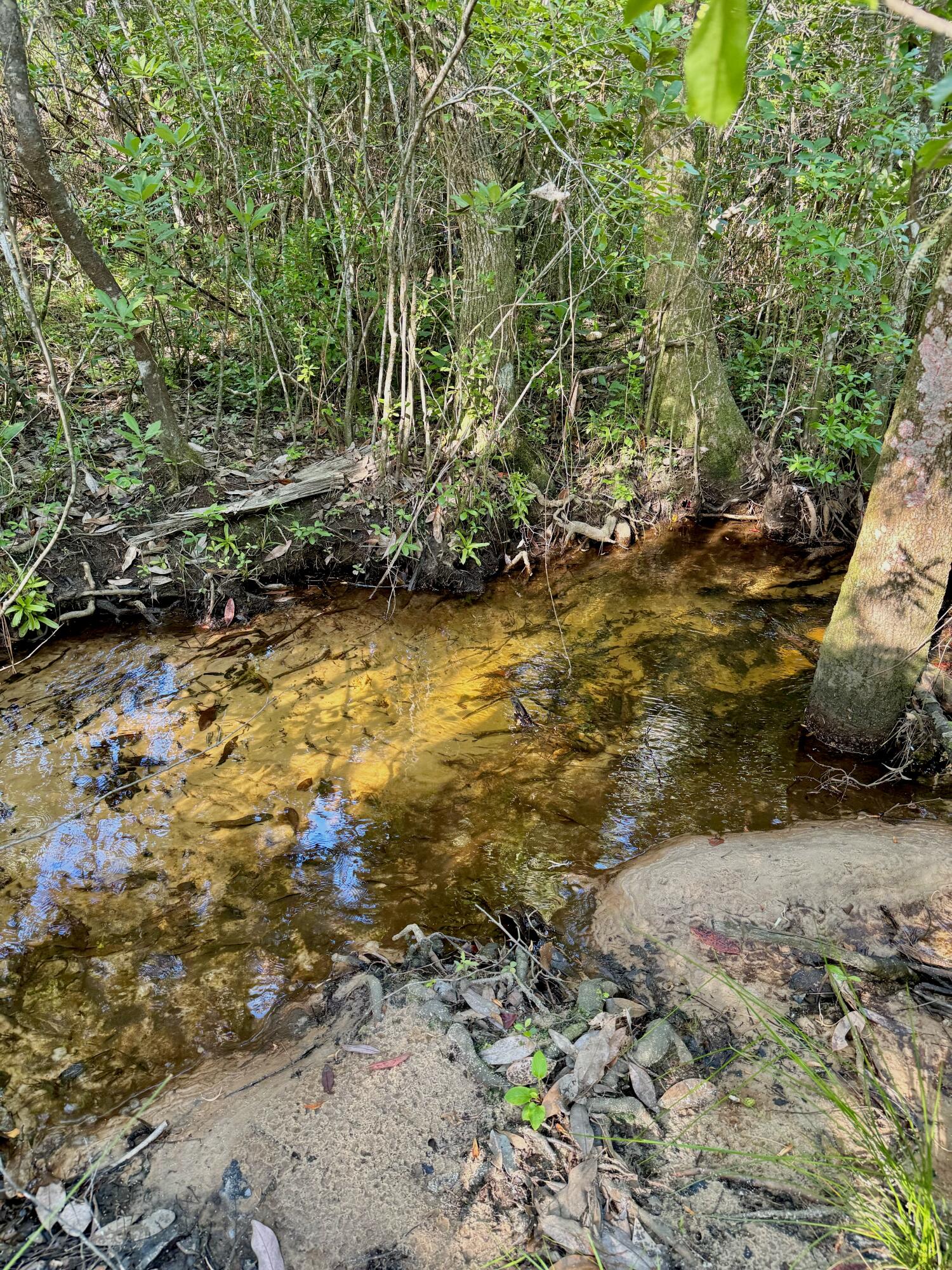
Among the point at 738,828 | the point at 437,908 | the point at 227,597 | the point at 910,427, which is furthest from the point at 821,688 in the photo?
the point at 227,597

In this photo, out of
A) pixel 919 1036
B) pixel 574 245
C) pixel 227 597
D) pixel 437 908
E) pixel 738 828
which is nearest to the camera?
pixel 919 1036

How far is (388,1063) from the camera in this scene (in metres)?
2.31

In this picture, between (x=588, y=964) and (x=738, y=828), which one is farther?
(x=738, y=828)

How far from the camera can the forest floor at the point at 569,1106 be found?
1.82 metres

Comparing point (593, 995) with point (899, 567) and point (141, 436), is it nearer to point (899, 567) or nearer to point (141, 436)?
point (899, 567)

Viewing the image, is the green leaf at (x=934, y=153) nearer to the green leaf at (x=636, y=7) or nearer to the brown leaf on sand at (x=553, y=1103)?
the green leaf at (x=636, y=7)

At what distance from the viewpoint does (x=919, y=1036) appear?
231cm

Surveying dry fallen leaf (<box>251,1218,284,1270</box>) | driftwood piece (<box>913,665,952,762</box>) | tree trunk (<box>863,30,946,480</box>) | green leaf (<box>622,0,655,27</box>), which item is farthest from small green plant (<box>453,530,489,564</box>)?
green leaf (<box>622,0,655,27</box>)

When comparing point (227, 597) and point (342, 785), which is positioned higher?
point (227, 597)

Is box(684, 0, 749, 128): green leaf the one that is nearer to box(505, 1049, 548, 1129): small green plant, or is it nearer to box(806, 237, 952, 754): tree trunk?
box(505, 1049, 548, 1129): small green plant

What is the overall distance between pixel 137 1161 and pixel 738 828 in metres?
2.75

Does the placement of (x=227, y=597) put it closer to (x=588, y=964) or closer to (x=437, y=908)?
(x=437, y=908)

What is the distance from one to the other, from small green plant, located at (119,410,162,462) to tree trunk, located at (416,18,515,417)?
2238mm

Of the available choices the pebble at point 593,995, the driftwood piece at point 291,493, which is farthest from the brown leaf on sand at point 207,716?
the pebble at point 593,995
